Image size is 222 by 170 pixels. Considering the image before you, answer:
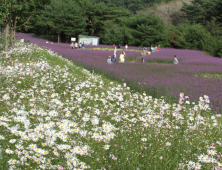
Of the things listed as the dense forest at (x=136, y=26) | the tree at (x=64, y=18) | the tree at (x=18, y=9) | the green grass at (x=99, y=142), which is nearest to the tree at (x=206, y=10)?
the dense forest at (x=136, y=26)

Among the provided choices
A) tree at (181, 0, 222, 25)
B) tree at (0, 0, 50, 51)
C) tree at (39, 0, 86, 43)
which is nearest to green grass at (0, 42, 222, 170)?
tree at (0, 0, 50, 51)

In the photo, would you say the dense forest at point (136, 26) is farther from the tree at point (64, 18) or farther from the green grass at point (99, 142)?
the green grass at point (99, 142)

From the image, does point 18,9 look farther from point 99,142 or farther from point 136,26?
point 136,26

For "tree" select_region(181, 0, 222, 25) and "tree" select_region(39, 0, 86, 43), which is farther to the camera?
"tree" select_region(181, 0, 222, 25)

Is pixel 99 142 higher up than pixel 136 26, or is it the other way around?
pixel 136 26

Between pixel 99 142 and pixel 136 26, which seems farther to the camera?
pixel 136 26

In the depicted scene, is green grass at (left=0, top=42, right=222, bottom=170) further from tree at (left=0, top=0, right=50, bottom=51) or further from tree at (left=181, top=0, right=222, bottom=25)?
tree at (left=181, top=0, right=222, bottom=25)

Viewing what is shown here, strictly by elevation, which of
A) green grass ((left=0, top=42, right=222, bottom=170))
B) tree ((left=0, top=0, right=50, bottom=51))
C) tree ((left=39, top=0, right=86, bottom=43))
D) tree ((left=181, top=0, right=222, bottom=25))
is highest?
tree ((left=181, top=0, right=222, bottom=25))

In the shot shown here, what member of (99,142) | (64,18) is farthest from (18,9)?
(64,18)

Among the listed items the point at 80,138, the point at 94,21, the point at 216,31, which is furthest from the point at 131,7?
the point at 80,138

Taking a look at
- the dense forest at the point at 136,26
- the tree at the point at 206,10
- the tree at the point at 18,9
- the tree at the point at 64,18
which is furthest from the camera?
the tree at the point at 206,10

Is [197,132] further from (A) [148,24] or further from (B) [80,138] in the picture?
(A) [148,24]

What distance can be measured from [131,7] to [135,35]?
144 feet

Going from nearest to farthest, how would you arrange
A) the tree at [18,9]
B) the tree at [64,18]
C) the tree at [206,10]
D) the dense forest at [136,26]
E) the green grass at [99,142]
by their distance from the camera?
the green grass at [99,142] < the tree at [18,9] < the dense forest at [136,26] < the tree at [64,18] < the tree at [206,10]
